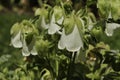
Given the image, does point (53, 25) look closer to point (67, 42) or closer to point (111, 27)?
point (67, 42)

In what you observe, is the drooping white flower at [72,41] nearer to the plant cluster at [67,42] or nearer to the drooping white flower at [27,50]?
the plant cluster at [67,42]

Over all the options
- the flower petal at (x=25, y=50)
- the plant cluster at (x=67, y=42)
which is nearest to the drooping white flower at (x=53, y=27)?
the plant cluster at (x=67, y=42)

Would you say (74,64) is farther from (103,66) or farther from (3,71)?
(3,71)

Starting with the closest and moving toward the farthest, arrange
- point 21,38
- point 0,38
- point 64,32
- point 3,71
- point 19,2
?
point 64,32, point 21,38, point 3,71, point 0,38, point 19,2

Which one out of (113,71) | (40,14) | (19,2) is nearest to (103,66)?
(113,71)

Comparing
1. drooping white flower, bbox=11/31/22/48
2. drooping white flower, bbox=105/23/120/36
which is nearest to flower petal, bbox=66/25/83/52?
drooping white flower, bbox=105/23/120/36

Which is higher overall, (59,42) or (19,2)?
(59,42)

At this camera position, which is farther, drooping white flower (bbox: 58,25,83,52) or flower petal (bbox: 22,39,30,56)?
flower petal (bbox: 22,39,30,56)

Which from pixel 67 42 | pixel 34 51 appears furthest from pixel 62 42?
pixel 34 51

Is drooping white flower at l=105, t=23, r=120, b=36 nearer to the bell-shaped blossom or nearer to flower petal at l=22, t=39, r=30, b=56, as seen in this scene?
the bell-shaped blossom
